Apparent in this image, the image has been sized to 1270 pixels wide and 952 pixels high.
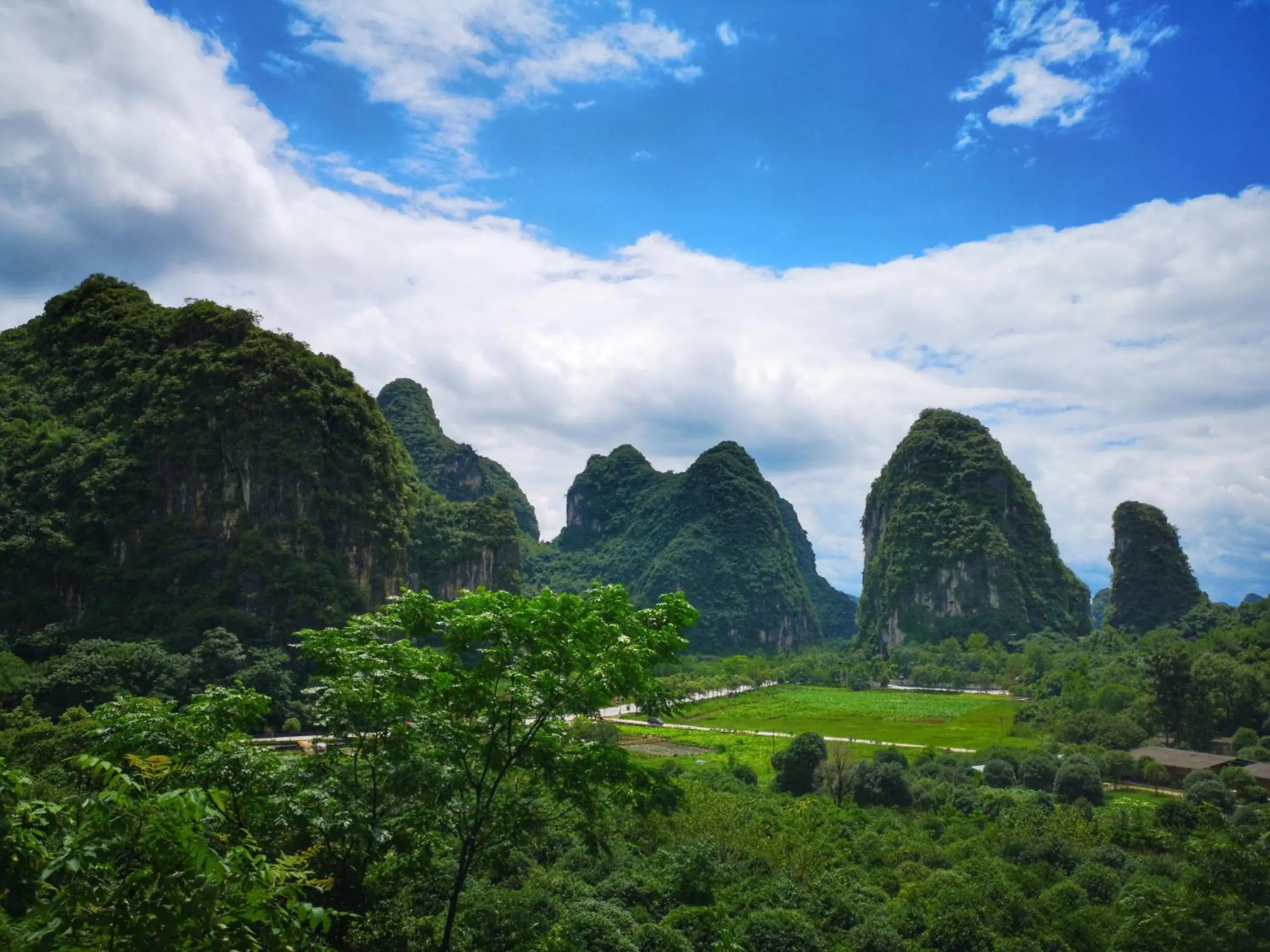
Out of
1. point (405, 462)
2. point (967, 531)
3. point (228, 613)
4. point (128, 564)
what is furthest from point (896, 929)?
point (967, 531)

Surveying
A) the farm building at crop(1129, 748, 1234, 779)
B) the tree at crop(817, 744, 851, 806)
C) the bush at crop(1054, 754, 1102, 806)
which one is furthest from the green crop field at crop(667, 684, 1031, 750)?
the tree at crop(817, 744, 851, 806)

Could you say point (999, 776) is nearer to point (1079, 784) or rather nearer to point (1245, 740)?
point (1079, 784)

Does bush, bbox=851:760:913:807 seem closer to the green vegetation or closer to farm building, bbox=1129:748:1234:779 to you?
farm building, bbox=1129:748:1234:779

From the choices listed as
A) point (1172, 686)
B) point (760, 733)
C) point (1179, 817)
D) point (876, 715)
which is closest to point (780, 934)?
point (1179, 817)

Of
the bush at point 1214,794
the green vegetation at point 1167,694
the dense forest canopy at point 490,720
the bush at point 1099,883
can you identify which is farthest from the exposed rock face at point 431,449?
the bush at point 1099,883

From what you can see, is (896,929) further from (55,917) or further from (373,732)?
(55,917)
